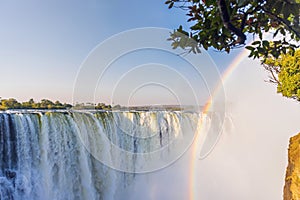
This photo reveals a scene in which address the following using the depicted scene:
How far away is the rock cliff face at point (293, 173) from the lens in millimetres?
4980

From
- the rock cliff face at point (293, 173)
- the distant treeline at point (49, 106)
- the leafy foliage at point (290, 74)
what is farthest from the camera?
the distant treeline at point (49, 106)

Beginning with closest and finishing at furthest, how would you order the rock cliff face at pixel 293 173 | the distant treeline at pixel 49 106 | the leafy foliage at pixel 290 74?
the rock cliff face at pixel 293 173 < the leafy foliage at pixel 290 74 < the distant treeline at pixel 49 106

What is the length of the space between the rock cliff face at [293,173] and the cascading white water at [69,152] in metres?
5.42

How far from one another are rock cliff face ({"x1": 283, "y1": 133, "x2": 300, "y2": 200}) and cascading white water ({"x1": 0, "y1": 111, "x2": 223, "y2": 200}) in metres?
5.42

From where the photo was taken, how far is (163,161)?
1192 cm

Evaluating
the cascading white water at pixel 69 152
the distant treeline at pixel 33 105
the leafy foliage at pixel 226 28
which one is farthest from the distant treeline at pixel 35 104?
the leafy foliage at pixel 226 28

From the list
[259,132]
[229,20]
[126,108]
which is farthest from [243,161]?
[229,20]

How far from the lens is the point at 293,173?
5.25 metres

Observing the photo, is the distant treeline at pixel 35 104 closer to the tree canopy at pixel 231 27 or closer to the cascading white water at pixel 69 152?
the cascading white water at pixel 69 152

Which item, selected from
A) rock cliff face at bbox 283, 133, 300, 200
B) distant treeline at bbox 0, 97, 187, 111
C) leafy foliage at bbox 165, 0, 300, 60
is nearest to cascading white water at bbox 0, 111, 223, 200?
distant treeline at bbox 0, 97, 187, 111

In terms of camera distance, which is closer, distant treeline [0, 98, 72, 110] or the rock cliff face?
the rock cliff face

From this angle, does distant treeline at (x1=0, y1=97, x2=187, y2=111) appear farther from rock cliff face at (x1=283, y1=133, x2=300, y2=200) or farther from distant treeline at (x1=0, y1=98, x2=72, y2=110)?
rock cliff face at (x1=283, y1=133, x2=300, y2=200)

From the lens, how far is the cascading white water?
584 centimetres

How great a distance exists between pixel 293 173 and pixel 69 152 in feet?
18.8
